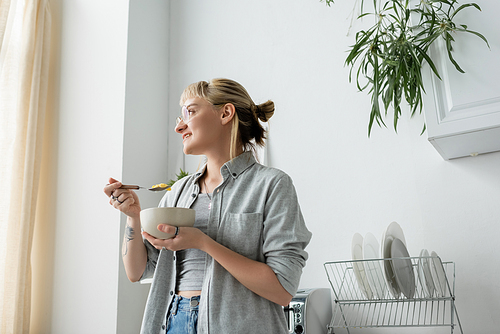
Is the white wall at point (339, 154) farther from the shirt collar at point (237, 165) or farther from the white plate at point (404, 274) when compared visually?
the shirt collar at point (237, 165)

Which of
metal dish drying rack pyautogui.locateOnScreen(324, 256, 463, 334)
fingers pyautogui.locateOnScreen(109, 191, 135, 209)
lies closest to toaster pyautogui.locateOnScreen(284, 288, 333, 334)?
metal dish drying rack pyautogui.locateOnScreen(324, 256, 463, 334)

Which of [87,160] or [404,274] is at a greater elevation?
[87,160]

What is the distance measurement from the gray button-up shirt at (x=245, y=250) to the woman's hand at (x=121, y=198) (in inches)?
5.2

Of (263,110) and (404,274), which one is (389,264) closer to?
(404,274)

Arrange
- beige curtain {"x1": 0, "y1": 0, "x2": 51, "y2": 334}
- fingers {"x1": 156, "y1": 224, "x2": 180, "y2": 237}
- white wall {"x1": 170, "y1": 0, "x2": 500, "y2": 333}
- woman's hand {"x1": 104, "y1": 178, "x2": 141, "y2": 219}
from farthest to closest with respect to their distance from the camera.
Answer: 1. beige curtain {"x1": 0, "y1": 0, "x2": 51, "y2": 334}
2. white wall {"x1": 170, "y1": 0, "x2": 500, "y2": 333}
3. woman's hand {"x1": 104, "y1": 178, "x2": 141, "y2": 219}
4. fingers {"x1": 156, "y1": 224, "x2": 180, "y2": 237}

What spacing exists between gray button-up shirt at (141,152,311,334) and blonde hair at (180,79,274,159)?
0.35 ft

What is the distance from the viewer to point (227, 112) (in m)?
1.12

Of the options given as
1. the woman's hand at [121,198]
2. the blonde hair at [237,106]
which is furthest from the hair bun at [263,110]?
the woman's hand at [121,198]

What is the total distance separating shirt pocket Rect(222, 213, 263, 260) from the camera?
→ 94 centimetres

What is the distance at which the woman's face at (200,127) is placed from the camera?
107cm

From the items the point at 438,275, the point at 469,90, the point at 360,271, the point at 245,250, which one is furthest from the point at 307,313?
the point at 469,90

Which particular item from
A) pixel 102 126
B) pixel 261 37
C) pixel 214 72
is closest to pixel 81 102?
pixel 102 126

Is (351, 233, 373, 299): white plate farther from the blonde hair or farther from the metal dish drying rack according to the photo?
the blonde hair

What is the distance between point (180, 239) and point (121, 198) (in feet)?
0.80
